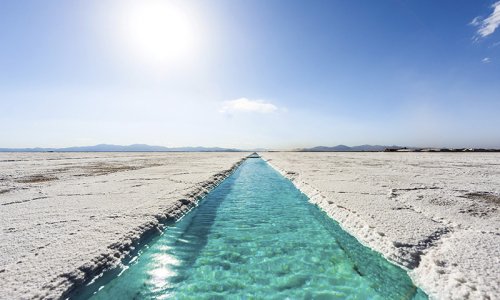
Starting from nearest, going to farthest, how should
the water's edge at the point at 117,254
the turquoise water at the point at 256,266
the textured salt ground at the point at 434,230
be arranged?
the water's edge at the point at 117,254
the textured salt ground at the point at 434,230
the turquoise water at the point at 256,266

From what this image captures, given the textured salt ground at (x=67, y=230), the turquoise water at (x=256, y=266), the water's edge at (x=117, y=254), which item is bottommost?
the turquoise water at (x=256, y=266)

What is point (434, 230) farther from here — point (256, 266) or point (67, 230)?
point (67, 230)

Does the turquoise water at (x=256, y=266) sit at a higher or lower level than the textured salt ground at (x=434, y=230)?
lower

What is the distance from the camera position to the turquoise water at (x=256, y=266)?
14.9 ft

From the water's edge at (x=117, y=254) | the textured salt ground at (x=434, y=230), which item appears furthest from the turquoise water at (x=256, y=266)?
the textured salt ground at (x=434, y=230)

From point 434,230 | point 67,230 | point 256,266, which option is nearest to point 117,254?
point 67,230

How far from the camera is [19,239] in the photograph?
5699 millimetres

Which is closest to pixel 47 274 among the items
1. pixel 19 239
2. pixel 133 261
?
pixel 133 261

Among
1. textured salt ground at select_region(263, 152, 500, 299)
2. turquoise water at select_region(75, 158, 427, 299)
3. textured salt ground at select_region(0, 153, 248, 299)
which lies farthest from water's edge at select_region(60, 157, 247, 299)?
textured salt ground at select_region(263, 152, 500, 299)

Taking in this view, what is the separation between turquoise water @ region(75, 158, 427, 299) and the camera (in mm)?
4555

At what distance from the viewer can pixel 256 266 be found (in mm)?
5531

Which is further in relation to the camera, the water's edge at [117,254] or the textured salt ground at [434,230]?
the textured salt ground at [434,230]

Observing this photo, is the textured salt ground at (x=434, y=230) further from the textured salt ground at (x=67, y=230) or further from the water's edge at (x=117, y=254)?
the textured salt ground at (x=67, y=230)

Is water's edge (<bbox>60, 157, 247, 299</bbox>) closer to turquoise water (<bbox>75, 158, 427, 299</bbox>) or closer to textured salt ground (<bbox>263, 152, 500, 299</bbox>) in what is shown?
turquoise water (<bbox>75, 158, 427, 299</bbox>)
